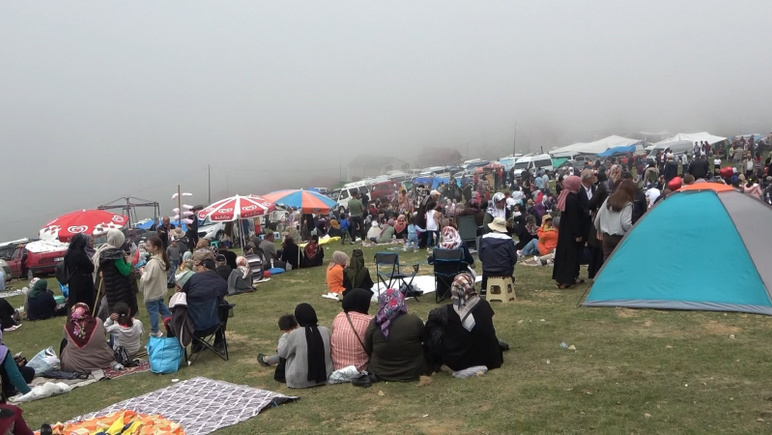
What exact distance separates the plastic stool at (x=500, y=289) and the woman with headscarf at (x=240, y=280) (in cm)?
551

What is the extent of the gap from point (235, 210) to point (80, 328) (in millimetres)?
7834

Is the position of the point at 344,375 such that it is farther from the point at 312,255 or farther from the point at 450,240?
the point at 312,255

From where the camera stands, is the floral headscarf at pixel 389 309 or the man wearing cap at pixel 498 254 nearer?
the floral headscarf at pixel 389 309

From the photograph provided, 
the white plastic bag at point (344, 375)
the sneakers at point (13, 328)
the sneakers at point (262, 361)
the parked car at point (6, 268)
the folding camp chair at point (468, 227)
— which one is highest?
the folding camp chair at point (468, 227)

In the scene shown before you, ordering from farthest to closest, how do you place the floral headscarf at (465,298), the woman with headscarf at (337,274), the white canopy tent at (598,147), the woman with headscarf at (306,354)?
1. the white canopy tent at (598,147)
2. the woman with headscarf at (337,274)
3. the woman with headscarf at (306,354)
4. the floral headscarf at (465,298)

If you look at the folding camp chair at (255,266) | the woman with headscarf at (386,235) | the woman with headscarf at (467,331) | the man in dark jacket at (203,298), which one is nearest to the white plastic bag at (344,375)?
the woman with headscarf at (467,331)

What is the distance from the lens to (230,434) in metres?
5.40

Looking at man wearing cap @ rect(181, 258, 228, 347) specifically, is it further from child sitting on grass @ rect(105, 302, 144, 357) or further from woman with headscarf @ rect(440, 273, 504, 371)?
woman with headscarf @ rect(440, 273, 504, 371)

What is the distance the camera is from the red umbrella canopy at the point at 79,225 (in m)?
13.7

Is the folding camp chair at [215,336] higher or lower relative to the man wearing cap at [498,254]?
lower

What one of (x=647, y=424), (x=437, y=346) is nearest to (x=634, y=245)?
(x=437, y=346)

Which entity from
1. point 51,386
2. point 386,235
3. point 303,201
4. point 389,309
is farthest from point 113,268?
point 386,235

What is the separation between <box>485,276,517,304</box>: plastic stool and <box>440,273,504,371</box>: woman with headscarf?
3.26 metres

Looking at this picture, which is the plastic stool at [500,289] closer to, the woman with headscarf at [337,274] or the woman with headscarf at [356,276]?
the woman with headscarf at [356,276]
